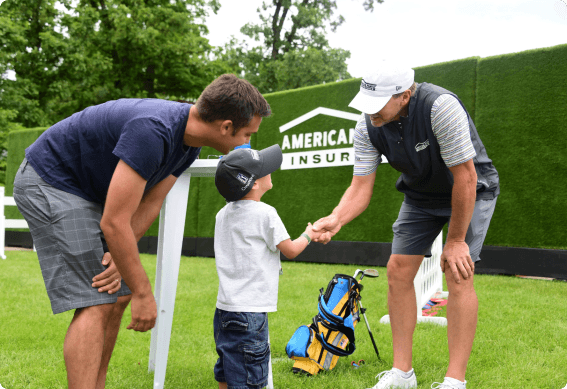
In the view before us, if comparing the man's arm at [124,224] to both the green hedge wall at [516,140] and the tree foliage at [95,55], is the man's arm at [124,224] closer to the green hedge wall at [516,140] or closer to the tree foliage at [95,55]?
the green hedge wall at [516,140]

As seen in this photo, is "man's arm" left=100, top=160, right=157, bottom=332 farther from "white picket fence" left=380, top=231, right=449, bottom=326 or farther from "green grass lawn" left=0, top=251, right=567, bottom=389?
"white picket fence" left=380, top=231, right=449, bottom=326

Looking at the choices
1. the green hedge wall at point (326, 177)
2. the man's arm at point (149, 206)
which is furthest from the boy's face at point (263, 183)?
the green hedge wall at point (326, 177)

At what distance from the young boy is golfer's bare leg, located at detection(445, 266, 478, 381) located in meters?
0.79

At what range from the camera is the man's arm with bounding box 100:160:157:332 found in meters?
1.57

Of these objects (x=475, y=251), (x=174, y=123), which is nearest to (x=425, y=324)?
(x=475, y=251)

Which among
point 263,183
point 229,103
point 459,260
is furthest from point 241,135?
point 459,260

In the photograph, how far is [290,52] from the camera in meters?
17.2

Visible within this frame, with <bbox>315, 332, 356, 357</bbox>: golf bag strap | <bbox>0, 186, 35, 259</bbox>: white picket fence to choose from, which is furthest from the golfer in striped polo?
<bbox>0, 186, 35, 259</bbox>: white picket fence

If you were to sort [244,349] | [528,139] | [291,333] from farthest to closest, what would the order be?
[528,139], [291,333], [244,349]

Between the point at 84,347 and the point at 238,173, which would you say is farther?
the point at 238,173

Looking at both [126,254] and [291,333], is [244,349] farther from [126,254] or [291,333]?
[291,333]

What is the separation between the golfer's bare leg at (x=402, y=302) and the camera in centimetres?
246

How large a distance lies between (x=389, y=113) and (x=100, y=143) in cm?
132

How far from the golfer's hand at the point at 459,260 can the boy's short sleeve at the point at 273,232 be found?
0.80m
